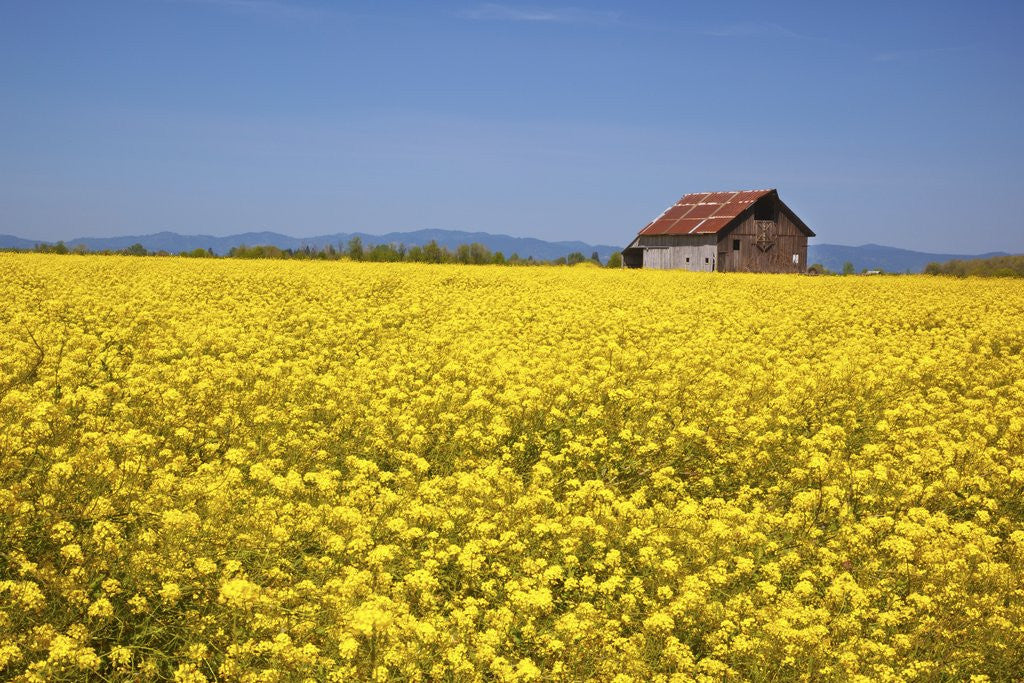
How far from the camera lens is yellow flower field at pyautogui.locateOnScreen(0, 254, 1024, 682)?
479 centimetres

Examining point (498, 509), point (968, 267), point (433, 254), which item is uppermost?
point (433, 254)

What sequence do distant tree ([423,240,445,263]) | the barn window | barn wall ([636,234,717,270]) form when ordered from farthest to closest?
1. distant tree ([423,240,445,263])
2. the barn window
3. barn wall ([636,234,717,270])

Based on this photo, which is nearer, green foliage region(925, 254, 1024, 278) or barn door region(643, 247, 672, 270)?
green foliage region(925, 254, 1024, 278)

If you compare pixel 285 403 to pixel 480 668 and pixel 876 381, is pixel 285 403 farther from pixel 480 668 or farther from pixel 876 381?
pixel 876 381

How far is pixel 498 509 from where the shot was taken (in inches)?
263

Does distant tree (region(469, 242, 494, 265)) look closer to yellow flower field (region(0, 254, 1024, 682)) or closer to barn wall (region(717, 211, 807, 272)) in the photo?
barn wall (region(717, 211, 807, 272))

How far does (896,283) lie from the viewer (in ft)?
101

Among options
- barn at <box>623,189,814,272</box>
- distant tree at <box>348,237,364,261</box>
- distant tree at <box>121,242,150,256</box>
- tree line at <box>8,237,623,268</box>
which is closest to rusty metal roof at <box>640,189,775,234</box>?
barn at <box>623,189,814,272</box>

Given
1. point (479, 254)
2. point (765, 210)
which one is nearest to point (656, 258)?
point (765, 210)

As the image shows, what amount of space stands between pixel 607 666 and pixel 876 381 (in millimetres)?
8665

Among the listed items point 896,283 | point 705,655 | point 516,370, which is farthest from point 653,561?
point 896,283

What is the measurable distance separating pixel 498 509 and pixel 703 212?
1916 inches

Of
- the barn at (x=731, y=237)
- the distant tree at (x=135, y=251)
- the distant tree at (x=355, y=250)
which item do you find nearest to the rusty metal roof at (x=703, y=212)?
the barn at (x=731, y=237)

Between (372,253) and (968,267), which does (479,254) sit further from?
(968,267)
